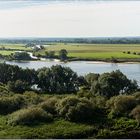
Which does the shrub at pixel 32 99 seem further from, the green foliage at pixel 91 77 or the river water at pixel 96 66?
the green foliage at pixel 91 77

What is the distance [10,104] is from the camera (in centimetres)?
485

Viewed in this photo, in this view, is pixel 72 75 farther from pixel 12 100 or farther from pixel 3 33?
pixel 3 33

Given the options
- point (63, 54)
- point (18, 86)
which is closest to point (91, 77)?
point (63, 54)

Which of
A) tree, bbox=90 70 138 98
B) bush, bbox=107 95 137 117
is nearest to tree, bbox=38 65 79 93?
tree, bbox=90 70 138 98

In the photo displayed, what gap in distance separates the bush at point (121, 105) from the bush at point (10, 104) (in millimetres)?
981

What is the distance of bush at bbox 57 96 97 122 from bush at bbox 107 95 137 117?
0.19 metres

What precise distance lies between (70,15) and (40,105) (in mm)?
1219

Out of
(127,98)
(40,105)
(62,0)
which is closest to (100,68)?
(127,98)

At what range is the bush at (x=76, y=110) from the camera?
4.56m

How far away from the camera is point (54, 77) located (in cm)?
580

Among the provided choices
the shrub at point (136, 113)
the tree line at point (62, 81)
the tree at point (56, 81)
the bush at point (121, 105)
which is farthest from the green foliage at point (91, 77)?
the shrub at point (136, 113)

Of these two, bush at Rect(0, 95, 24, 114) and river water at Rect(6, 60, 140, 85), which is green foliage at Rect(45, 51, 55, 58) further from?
bush at Rect(0, 95, 24, 114)

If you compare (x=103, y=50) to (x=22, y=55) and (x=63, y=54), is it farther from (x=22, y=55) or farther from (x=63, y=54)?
(x=22, y=55)

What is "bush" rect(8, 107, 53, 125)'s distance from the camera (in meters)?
4.41
